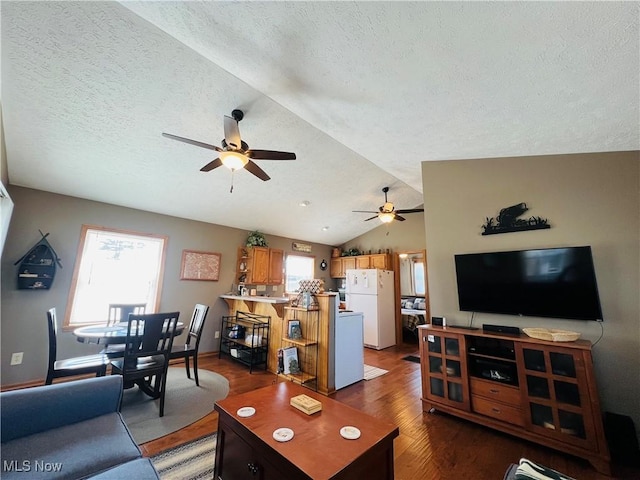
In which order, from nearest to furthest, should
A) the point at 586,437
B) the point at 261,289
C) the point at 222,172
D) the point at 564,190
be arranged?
1. the point at 586,437
2. the point at 564,190
3. the point at 222,172
4. the point at 261,289

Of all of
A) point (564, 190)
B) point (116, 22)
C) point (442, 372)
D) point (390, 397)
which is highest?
point (116, 22)

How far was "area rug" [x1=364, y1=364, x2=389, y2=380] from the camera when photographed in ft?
12.2

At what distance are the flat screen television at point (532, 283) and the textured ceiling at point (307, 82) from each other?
43.9 inches

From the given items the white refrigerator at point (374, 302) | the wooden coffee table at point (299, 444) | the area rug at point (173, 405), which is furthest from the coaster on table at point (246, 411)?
the white refrigerator at point (374, 302)

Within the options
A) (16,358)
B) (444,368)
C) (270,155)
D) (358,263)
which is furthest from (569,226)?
(16,358)

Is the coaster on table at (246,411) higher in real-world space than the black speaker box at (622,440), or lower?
higher

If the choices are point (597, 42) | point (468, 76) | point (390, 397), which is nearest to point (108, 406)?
point (390, 397)

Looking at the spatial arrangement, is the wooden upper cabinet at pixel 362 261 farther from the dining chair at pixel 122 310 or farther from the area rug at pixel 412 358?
the dining chair at pixel 122 310

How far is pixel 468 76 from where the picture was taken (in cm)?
179

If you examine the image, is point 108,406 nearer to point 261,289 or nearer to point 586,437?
point 586,437

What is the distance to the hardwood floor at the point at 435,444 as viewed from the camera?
1846 millimetres

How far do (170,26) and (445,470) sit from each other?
12.3 ft

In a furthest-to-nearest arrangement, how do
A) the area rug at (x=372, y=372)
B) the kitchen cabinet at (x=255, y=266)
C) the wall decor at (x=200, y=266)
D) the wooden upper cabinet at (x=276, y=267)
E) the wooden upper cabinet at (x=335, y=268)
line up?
the wooden upper cabinet at (x=335, y=268), the wooden upper cabinet at (x=276, y=267), the kitchen cabinet at (x=255, y=266), the wall decor at (x=200, y=266), the area rug at (x=372, y=372)

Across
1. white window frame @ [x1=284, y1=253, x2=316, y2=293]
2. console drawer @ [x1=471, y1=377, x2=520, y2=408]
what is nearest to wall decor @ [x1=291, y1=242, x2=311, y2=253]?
white window frame @ [x1=284, y1=253, x2=316, y2=293]
